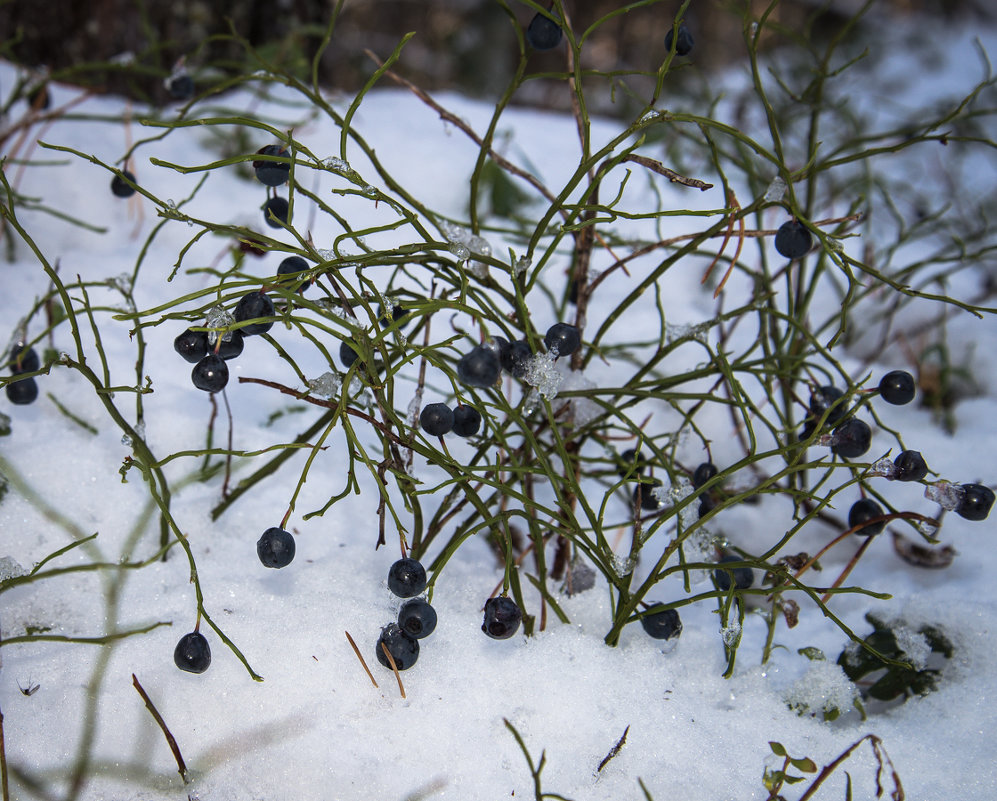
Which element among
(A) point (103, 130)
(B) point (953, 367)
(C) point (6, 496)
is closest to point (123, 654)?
(C) point (6, 496)

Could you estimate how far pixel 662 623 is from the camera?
880mm

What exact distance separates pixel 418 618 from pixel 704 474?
405mm

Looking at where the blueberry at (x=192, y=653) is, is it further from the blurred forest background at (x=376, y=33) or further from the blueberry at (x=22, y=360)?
the blurred forest background at (x=376, y=33)

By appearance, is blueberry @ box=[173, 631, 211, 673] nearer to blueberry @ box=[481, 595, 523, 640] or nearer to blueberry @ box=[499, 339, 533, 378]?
blueberry @ box=[481, 595, 523, 640]

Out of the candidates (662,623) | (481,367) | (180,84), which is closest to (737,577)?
(662,623)

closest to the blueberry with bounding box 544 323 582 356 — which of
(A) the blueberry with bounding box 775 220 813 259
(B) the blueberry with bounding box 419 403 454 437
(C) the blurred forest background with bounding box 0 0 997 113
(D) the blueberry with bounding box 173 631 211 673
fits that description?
(B) the blueberry with bounding box 419 403 454 437

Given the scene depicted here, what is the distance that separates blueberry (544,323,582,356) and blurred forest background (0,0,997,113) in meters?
0.89

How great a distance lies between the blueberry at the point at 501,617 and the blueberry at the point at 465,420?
18 cm

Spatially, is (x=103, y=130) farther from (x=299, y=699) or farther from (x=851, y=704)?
(x=851, y=704)

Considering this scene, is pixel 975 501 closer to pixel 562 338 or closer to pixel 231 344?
pixel 562 338

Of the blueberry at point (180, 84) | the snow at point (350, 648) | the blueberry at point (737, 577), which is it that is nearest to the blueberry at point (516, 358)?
the snow at point (350, 648)

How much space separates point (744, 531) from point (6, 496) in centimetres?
103

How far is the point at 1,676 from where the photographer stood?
836mm

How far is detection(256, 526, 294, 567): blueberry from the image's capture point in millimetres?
799
